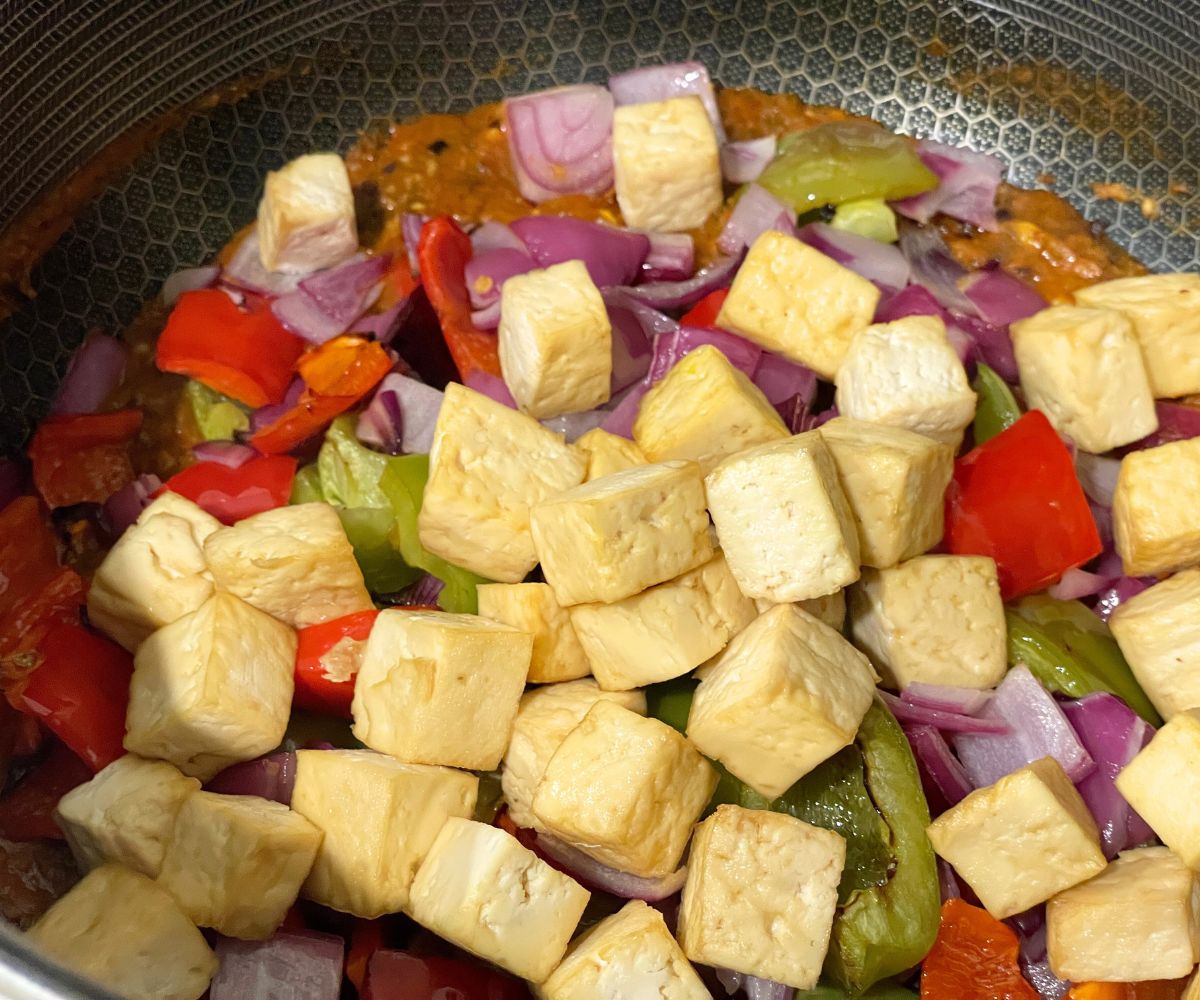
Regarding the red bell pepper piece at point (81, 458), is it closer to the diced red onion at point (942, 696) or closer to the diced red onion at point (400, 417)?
the diced red onion at point (400, 417)

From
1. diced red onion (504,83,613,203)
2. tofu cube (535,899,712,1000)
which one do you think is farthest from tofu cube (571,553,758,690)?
diced red onion (504,83,613,203)

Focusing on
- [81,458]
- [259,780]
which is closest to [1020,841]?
[259,780]

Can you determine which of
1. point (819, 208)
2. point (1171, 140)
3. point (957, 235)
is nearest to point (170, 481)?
point (819, 208)

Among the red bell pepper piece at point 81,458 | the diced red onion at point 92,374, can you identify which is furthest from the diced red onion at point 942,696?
the diced red onion at point 92,374

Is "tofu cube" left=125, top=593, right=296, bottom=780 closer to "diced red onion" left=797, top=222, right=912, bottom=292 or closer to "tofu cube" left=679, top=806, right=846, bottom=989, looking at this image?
"tofu cube" left=679, top=806, right=846, bottom=989

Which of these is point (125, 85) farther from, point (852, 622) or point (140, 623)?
point (852, 622)

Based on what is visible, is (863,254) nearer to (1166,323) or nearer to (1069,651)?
(1166,323)
